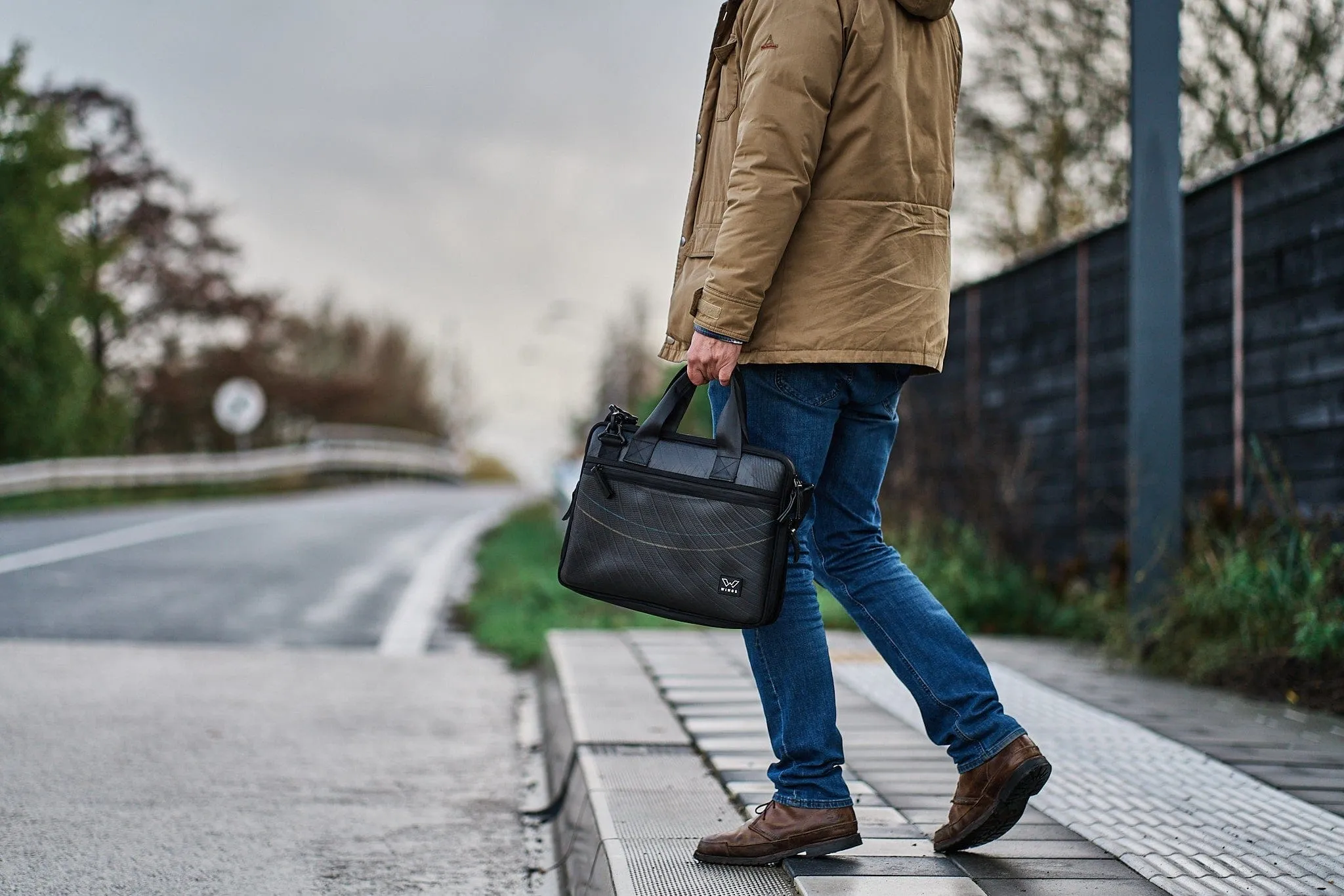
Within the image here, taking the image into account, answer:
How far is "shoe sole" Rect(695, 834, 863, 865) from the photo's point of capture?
2588 mm

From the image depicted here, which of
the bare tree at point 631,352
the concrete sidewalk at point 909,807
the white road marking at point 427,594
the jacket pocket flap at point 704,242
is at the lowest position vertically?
the white road marking at point 427,594

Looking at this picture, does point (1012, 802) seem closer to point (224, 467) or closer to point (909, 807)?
point (909, 807)

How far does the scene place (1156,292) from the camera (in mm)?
5410

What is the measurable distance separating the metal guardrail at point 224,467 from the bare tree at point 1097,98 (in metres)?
14.1

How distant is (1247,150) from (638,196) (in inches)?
251

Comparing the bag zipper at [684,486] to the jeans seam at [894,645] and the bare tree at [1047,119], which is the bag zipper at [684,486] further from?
the bare tree at [1047,119]

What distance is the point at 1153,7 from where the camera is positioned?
539 centimetres

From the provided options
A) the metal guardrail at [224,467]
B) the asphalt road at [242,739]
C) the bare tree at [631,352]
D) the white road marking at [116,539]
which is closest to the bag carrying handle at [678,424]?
the asphalt road at [242,739]

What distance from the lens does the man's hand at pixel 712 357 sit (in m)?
2.53

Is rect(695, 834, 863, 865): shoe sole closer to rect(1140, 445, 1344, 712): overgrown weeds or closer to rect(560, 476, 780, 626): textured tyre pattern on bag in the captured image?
rect(560, 476, 780, 626): textured tyre pattern on bag

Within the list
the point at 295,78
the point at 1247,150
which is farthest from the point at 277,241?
the point at 1247,150

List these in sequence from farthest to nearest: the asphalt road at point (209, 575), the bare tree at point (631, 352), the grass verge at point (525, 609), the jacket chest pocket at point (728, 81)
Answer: the bare tree at point (631, 352) → the asphalt road at point (209, 575) → the grass verge at point (525, 609) → the jacket chest pocket at point (728, 81)

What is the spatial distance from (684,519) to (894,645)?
54 cm

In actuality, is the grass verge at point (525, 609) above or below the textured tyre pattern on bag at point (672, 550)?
below
